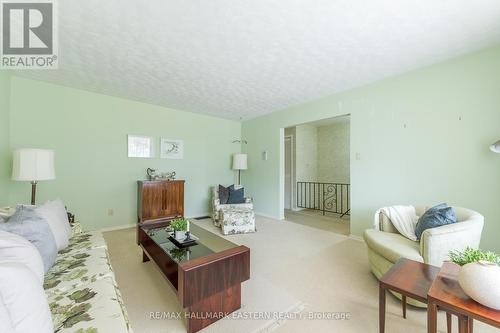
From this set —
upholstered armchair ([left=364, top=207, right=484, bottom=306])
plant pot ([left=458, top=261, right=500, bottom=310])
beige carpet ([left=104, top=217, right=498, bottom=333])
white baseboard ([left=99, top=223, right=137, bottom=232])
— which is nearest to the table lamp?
beige carpet ([left=104, top=217, right=498, bottom=333])

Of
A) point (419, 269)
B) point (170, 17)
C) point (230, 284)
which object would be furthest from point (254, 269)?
point (170, 17)

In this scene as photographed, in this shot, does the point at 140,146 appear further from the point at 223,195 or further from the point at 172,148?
the point at 223,195

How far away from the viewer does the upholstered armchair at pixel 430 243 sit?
1641 millimetres

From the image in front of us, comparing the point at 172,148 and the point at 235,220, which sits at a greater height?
the point at 172,148

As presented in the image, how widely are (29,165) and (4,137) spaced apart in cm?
103

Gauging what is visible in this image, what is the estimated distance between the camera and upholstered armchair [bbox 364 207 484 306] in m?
1.64

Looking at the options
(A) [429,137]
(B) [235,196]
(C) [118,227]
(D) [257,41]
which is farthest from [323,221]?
(C) [118,227]

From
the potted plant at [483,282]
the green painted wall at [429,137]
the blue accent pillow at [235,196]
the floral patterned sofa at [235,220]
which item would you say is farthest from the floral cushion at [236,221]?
the potted plant at [483,282]

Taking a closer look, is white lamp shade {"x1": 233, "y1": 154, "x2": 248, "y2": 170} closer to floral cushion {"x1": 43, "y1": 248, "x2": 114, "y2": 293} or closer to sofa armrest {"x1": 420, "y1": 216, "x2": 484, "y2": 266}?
floral cushion {"x1": 43, "y1": 248, "x2": 114, "y2": 293}

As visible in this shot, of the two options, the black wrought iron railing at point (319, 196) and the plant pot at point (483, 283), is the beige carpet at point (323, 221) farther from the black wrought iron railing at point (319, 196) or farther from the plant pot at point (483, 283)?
the plant pot at point (483, 283)

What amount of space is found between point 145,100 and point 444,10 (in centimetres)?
424

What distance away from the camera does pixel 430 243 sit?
5.37 ft

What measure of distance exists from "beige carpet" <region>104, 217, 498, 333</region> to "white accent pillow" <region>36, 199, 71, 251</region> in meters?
0.67

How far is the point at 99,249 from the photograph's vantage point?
5.95ft
